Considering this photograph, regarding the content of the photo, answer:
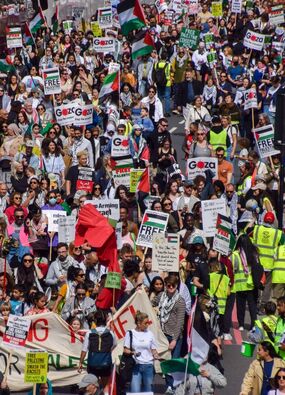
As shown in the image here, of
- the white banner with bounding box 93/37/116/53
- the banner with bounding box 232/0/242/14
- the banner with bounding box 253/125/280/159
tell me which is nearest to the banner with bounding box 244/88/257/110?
the banner with bounding box 253/125/280/159

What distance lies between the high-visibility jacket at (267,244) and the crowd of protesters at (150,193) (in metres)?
0.01

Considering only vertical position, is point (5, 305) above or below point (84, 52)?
above

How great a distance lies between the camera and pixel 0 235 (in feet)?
82.6

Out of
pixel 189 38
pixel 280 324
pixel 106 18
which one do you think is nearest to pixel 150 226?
pixel 280 324

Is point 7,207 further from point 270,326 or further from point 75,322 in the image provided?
point 270,326

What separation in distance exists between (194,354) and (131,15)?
1742cm

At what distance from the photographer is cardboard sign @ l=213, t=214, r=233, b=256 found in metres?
23.9

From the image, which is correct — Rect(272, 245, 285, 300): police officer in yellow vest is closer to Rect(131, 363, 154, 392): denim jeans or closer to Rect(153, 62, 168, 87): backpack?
Rect(131, 363, 154, 392): denim jeans

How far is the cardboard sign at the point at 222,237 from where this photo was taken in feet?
78.5

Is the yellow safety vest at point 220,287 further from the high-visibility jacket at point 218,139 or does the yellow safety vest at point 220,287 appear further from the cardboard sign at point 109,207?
the high-visibility jacket at point 218,139

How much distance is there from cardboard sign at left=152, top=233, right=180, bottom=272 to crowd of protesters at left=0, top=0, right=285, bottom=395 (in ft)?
Answer: 0.95

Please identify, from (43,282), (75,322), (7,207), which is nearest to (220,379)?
(75,322)

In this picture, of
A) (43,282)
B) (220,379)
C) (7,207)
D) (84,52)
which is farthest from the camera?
(84,52)

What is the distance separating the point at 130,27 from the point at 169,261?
46.9 feet
